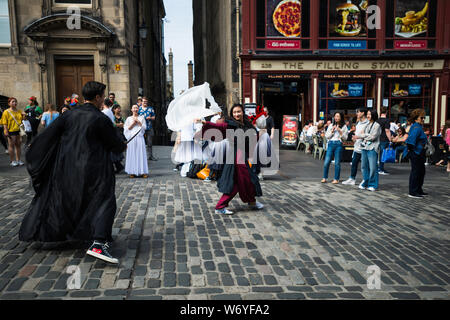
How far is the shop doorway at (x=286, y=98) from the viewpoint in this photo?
18953 mm

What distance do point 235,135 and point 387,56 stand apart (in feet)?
53.1

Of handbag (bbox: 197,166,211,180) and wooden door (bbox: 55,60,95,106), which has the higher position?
wooden door (bbox: 55,60,95,106)

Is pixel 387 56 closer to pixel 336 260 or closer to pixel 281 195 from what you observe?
pixel 281 195

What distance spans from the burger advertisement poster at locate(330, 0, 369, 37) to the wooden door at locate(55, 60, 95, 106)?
12532 millimetres

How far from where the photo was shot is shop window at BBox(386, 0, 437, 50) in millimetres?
18859

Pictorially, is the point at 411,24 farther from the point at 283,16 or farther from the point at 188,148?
the point at 188,148

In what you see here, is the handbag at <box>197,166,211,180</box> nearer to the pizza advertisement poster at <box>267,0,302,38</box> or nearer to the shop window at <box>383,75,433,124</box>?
the pizza advertisement poster at <box>267,0,302,38</box>

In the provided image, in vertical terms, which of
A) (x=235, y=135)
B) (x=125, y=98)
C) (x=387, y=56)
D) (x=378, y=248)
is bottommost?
(x=378, y=248)

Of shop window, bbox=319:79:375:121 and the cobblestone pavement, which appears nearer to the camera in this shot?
the cobblestone pavement

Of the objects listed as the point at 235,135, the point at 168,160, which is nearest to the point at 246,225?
the point at 235,135

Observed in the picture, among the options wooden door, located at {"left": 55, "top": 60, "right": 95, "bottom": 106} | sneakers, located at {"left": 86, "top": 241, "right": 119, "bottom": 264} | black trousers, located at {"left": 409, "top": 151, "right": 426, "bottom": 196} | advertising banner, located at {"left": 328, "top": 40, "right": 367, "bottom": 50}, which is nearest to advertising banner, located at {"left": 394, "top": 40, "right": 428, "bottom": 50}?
advertising banner, located at {"left": 328, "top": 40, "right": 367, "bottom": 50}

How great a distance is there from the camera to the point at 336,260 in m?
3.90

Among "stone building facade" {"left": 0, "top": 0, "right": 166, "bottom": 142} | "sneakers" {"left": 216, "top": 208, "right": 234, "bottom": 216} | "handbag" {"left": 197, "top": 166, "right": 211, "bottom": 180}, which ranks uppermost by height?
"stone building facade" {"left": 0, "top": 0, "right": 166, "bottom": 142}

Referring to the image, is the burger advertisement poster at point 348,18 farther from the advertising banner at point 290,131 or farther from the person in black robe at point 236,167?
the person in black robe at point 236,167
